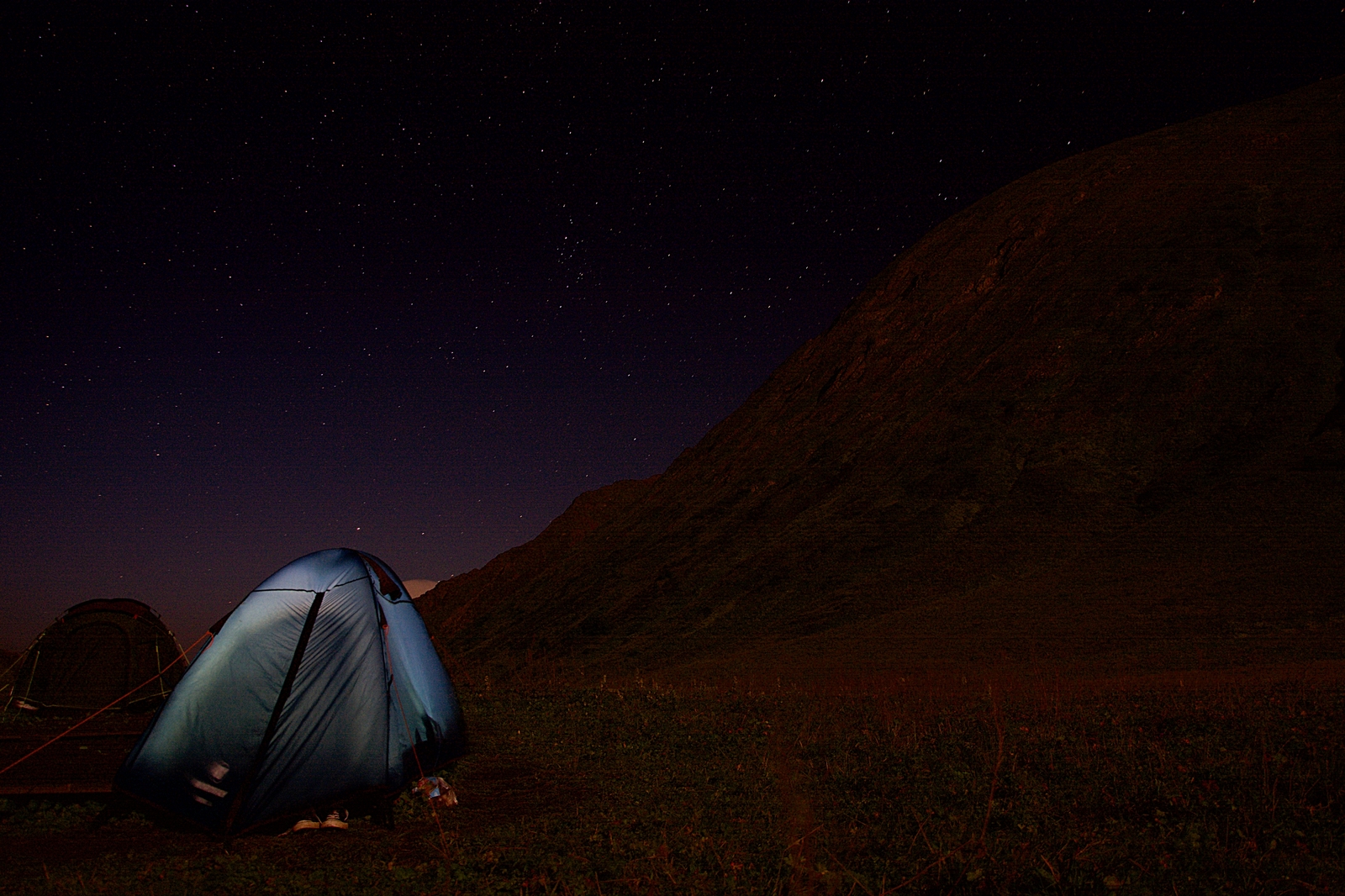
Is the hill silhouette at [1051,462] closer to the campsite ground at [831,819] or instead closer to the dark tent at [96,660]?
the campsite ground at [831,819]

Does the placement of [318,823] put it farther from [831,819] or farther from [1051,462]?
[1051,462]

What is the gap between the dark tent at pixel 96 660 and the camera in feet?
51.1

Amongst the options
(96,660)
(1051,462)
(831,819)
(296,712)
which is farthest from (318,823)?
(1051,462)

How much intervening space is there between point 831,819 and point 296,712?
5.31 meters

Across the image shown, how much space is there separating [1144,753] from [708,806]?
4.91 meters

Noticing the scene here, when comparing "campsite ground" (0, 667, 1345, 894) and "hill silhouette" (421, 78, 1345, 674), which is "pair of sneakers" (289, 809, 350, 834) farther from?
"hill silhouette" (421, 78, 1345, 674)

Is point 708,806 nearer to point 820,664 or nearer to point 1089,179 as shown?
point 820,664

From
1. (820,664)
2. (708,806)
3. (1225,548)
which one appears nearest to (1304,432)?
(1225,548)

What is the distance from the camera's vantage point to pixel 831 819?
7.36 metres

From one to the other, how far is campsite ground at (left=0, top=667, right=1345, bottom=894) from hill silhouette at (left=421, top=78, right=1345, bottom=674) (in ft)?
58.0

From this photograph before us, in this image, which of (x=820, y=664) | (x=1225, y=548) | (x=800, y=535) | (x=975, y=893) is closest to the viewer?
(x=975, y=893)

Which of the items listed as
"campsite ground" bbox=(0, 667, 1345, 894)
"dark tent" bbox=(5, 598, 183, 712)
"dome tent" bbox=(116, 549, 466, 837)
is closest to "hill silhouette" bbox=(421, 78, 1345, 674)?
"campsite ground" bbox=(0, 667, 1345, 894)

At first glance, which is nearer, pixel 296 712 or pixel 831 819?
pixel 831 819

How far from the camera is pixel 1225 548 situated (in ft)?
113
